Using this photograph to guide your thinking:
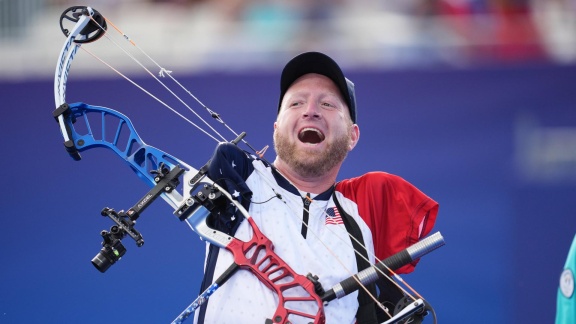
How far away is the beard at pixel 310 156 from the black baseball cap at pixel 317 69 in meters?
0.14

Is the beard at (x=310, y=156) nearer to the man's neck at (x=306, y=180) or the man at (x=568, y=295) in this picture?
the man's neck at (x=306, y=180)

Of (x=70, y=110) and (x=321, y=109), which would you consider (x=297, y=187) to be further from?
(x=70, y=110)

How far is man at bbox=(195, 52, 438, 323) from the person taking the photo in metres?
2.21

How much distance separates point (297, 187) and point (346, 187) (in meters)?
0.15

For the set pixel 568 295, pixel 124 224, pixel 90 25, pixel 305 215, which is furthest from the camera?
pixel 90 25

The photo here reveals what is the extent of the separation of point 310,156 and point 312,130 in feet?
0.24

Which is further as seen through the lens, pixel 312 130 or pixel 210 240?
pixel 312 130

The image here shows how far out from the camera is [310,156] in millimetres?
2363

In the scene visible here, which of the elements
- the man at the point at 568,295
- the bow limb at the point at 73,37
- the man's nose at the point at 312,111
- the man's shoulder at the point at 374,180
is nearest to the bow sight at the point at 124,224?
the bow limb at the point at 73,37

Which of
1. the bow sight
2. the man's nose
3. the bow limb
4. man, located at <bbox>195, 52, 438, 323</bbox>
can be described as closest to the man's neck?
man, located at <bbox>195, 52, 438, 323</bbox>

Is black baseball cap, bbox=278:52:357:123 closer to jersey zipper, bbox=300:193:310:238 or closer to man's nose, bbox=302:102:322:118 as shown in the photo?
man's nose, bbox=302:102:322:118

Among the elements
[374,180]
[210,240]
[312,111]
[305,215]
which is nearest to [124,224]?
[210,240]

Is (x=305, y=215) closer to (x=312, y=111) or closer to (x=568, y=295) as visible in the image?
(x=312, y=111)

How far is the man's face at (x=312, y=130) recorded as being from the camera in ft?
7.78
